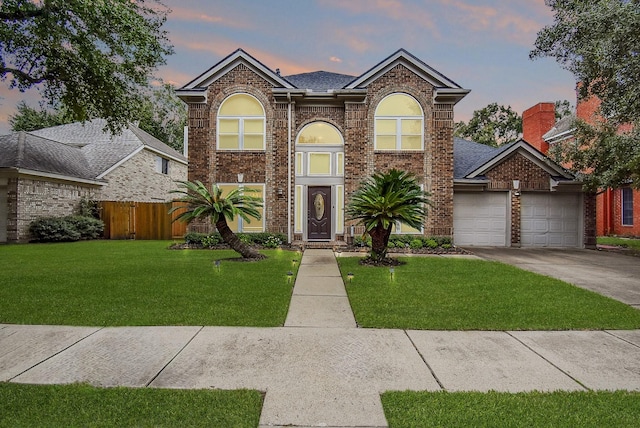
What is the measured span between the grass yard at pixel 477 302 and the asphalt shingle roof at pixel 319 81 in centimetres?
987

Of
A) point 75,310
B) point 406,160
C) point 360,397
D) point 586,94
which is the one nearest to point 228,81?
point 406,160

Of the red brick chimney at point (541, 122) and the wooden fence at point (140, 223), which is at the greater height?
the red brick chimney at point (541, 122)

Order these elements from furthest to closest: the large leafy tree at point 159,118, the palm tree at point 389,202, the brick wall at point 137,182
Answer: the large leafy tree at point 159,118, the brick wall at point 137,182, the palm tree at point 389,202

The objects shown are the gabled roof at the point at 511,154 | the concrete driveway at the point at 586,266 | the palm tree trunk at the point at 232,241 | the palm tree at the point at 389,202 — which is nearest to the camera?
the concrete driveway at the point at 586,266

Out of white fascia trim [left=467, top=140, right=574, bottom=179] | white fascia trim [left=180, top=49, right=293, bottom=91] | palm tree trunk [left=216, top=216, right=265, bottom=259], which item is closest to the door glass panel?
white fascia trim [left=180, top=49, right=293, bottom=91]

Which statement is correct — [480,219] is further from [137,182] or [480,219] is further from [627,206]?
[137,182]

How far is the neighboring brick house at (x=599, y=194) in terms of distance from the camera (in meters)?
21.0

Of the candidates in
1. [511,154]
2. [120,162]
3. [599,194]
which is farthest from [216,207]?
[599,194]

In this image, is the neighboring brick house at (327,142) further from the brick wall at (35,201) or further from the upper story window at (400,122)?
the brick wall at (35,201)

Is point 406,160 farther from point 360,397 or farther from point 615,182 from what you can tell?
point 360,397

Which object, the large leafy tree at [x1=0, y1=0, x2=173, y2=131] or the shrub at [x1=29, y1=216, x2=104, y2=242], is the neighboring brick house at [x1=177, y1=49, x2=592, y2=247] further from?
the shrub at [x1=29, y1=216, x2=104, y2=242]

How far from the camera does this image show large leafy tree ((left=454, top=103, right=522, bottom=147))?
123 feet

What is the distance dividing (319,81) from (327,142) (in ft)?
11.9

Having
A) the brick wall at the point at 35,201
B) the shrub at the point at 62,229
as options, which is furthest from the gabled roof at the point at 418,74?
the brick wall at the point at 35,201
